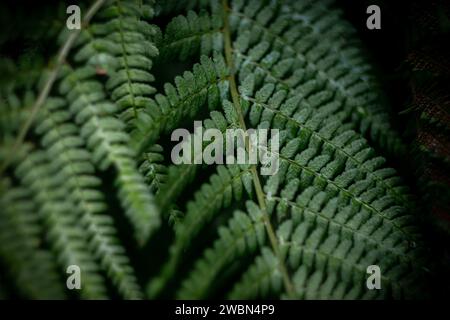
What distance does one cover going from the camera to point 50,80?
895mm

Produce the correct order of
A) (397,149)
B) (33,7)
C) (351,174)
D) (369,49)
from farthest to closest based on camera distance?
(369,49)
(397,149)
(351,174)
(33,7)

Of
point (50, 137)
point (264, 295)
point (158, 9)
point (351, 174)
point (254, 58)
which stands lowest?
point (264, 295)

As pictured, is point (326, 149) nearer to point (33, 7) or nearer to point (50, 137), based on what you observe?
point (50, 137)

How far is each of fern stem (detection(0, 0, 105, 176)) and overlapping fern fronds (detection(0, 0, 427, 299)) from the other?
0.05 feet

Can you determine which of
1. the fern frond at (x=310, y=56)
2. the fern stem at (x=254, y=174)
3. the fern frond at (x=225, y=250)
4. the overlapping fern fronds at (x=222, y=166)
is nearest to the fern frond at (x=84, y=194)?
the overlapping fern fronds at (x=222, y=166)

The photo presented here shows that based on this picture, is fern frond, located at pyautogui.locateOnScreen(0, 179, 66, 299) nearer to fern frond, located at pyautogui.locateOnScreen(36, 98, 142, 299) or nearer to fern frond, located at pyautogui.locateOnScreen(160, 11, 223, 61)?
fern frond, located at pyautogui.locateOnScreen(36, 98, 142, 299)

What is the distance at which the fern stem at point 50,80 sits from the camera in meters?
0.83

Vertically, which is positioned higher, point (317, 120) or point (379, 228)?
point (317, 120)

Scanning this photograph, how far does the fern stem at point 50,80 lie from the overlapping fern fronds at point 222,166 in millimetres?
15

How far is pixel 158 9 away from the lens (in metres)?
1.20

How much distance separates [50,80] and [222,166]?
0.48 metres

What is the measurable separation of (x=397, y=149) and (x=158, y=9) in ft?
3.04

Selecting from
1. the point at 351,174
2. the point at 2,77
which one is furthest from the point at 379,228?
the point at 2,77

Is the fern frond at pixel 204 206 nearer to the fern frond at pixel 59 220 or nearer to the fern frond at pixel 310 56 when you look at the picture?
the fern frond at pixel 59 220
